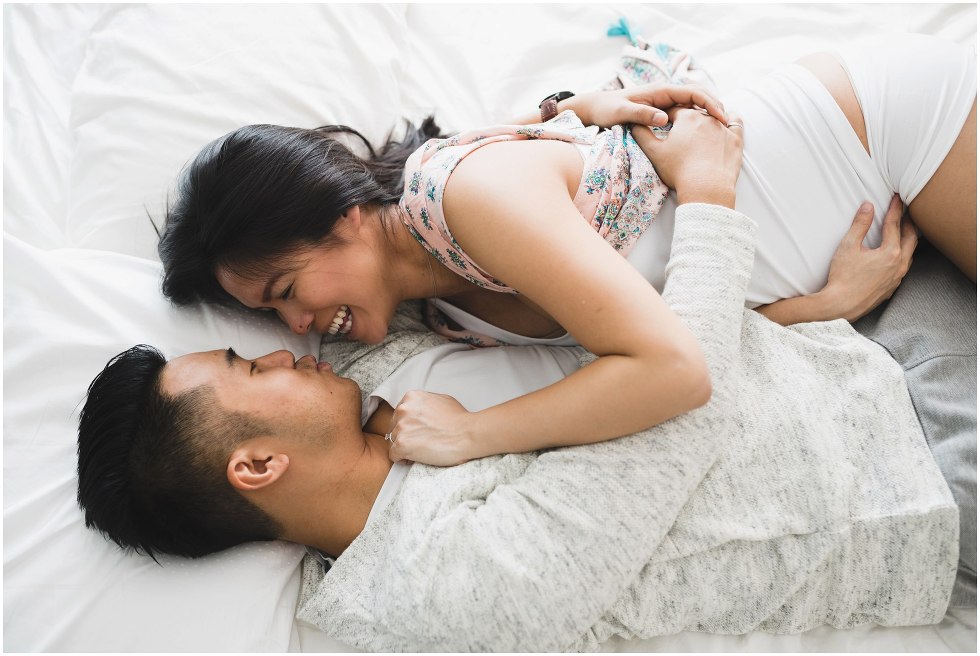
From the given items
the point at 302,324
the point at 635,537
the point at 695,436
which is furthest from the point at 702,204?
the point at 302,324

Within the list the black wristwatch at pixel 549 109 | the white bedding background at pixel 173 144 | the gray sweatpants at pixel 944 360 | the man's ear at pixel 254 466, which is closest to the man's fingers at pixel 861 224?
the gray sweatpants at pixel 944 360

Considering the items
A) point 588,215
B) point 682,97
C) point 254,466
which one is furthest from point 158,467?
point 682,97

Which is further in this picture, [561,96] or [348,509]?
[561,96]

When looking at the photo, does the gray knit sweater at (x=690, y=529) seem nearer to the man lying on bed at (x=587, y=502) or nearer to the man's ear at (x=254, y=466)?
the man lying on bed at (x=587, y=502)

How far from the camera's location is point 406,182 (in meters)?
0.99

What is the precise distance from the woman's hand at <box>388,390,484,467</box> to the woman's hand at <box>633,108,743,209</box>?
0.46 metres

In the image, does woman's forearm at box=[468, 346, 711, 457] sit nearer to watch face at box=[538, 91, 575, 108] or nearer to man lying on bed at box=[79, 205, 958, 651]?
man lying on bed at box=[79, 205, 958, 651]

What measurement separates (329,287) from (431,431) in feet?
0.84

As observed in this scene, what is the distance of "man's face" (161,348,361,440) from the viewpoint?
93cm

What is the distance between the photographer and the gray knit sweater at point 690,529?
32.3 inches

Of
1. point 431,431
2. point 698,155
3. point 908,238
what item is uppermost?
point 698,155

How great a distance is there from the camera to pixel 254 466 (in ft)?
3.06

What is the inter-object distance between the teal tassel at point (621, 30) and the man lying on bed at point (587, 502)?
0.62m

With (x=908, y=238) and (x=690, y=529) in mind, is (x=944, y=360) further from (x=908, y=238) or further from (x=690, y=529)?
(x=690, y=529)
